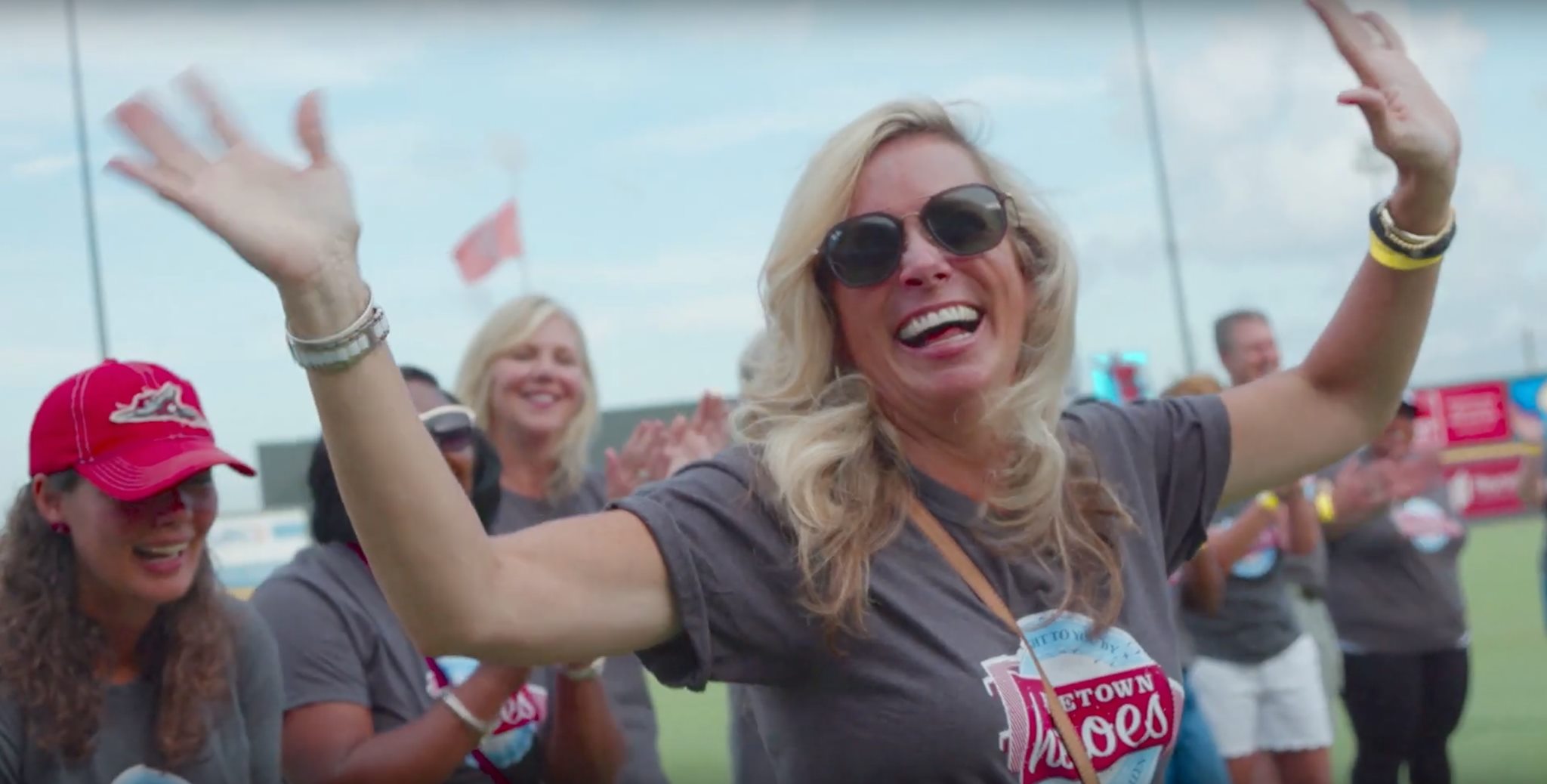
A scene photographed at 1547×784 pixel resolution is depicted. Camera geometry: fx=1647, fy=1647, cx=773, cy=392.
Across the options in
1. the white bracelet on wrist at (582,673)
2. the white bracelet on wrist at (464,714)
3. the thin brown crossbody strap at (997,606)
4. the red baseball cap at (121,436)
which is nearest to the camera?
the thin brown crossbody strap at (997,606)

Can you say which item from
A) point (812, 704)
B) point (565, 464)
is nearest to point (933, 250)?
point (812, 704)

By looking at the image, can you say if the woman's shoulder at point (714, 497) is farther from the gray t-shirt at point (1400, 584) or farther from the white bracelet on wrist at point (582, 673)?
the gray t-shirt at point (1400, 584)

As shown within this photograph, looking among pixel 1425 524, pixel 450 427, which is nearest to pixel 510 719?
pixel 450 427

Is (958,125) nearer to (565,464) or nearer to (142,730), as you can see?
(142,730)

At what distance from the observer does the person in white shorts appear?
647 centimetres

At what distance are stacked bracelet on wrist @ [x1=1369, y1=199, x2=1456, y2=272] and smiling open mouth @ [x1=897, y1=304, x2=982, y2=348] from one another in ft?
Result: 2.41

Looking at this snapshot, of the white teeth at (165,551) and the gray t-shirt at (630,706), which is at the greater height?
the white teeth at (165,551)

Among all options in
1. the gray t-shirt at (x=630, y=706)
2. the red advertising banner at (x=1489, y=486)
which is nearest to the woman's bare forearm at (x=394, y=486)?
the gray t-shirt at (x=630, y=706)

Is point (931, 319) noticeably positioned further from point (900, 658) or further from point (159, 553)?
point (159, 553)

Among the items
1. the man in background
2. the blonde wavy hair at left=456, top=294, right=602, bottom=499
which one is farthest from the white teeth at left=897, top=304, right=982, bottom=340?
the man in background

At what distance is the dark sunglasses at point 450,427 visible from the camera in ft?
12.2

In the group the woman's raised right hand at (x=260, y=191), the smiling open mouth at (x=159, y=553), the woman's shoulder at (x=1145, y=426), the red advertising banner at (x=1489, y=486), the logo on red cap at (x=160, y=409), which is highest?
the woman's raised right hand at (x=260, y=191)

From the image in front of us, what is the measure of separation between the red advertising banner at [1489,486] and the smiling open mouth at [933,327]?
23832 millimetres

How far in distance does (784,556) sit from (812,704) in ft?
0.68
